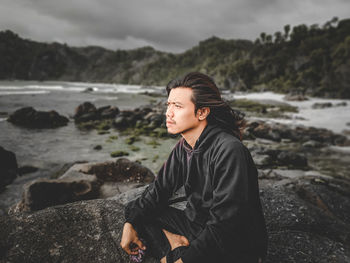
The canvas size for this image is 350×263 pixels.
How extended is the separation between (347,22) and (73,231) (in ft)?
366

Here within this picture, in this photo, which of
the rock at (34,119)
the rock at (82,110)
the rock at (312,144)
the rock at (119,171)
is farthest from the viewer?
the rock at (82,110)

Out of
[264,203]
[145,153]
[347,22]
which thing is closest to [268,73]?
[347,22]

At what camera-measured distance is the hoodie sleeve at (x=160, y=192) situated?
2.12m

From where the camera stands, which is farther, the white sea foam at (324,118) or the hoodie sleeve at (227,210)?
the white sea foam at (324,118)

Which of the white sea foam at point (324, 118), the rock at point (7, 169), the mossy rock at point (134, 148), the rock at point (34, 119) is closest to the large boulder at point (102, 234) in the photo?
the rock at point (7, 169)

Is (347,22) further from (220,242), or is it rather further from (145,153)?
(220,242)

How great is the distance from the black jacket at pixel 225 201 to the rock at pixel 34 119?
18345mm

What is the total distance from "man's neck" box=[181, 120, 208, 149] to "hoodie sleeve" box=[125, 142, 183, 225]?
27 cm

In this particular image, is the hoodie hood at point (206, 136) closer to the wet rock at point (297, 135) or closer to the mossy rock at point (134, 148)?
the mossy rock at point (134, 148)

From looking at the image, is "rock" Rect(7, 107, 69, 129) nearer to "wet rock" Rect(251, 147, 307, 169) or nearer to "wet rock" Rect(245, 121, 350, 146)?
"wet rock" Rect(251, 147, 307, 169)

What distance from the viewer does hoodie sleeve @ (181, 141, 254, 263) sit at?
4.58ft

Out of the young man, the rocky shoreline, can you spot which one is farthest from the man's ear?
the rocky shoreline

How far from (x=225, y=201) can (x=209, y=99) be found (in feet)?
2.97

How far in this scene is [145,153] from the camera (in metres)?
11.1
